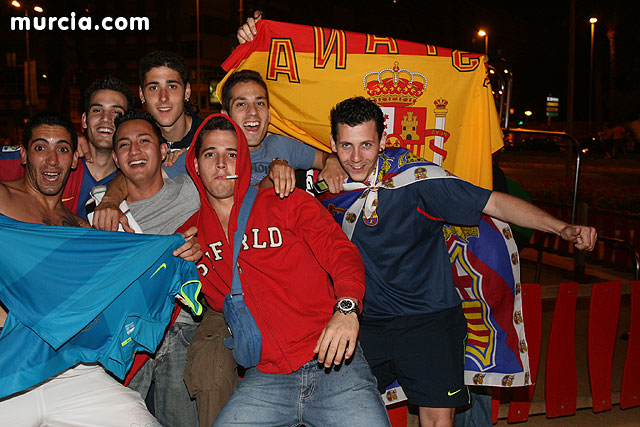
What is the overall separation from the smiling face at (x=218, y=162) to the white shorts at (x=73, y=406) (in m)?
1.28

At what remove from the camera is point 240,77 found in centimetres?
433

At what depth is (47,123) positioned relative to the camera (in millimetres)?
3777

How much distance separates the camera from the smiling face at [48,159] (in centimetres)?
367

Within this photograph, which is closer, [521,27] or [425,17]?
[425,17]

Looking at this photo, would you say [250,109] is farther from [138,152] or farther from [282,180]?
[282,180]

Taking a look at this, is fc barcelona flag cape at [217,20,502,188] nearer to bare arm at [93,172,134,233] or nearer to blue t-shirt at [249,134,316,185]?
blue t-shirt at [249,134,316,185]

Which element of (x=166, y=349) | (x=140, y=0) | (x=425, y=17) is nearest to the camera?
(x=166, y=349)

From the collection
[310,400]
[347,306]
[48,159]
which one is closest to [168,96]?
[48,159]

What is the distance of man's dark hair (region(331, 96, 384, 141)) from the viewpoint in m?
3.84

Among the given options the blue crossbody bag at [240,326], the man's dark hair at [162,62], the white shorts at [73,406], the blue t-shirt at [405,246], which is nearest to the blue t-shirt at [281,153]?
the blue t-shirt at [405,246]

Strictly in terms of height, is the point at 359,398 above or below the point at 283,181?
below

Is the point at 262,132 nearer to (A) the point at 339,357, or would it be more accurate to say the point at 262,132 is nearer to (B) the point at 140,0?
(A) the point at 339,357

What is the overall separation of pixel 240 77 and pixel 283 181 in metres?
1.22

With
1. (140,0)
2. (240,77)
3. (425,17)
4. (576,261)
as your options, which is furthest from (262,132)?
(140,0)
